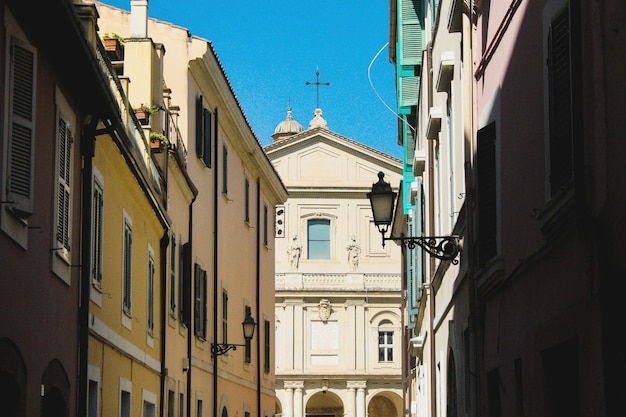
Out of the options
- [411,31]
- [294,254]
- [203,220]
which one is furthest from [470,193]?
[294,254]

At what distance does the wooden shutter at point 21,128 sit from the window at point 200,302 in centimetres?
1488

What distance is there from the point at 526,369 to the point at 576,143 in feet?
9.17

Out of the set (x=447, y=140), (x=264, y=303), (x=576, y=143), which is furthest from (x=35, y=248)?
(x=264, y=303)

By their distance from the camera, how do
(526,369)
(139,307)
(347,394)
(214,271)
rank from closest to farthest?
(526,369) < (139,307) < (214,271) < (347,394)

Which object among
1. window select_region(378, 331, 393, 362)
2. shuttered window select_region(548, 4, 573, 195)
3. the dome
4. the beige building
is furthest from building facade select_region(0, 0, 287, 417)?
the dome

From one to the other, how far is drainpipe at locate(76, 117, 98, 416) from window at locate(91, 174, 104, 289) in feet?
2.00

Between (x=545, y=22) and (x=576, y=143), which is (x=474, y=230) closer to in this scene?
(x=545, y=22)

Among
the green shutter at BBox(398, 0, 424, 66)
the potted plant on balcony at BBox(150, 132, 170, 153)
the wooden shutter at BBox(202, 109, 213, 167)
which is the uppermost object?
the green shutter at BBox(398, 0, 424, 66)

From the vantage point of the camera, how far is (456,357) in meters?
16.1

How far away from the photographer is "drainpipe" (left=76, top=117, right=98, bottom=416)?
14.1 meters

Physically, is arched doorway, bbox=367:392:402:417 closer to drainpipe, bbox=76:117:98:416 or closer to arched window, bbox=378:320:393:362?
arched window, bbox=378:320:393:362

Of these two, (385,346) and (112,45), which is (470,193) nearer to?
(112,45)

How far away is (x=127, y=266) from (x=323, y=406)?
4670 centimetres

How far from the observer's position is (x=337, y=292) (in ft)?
204
